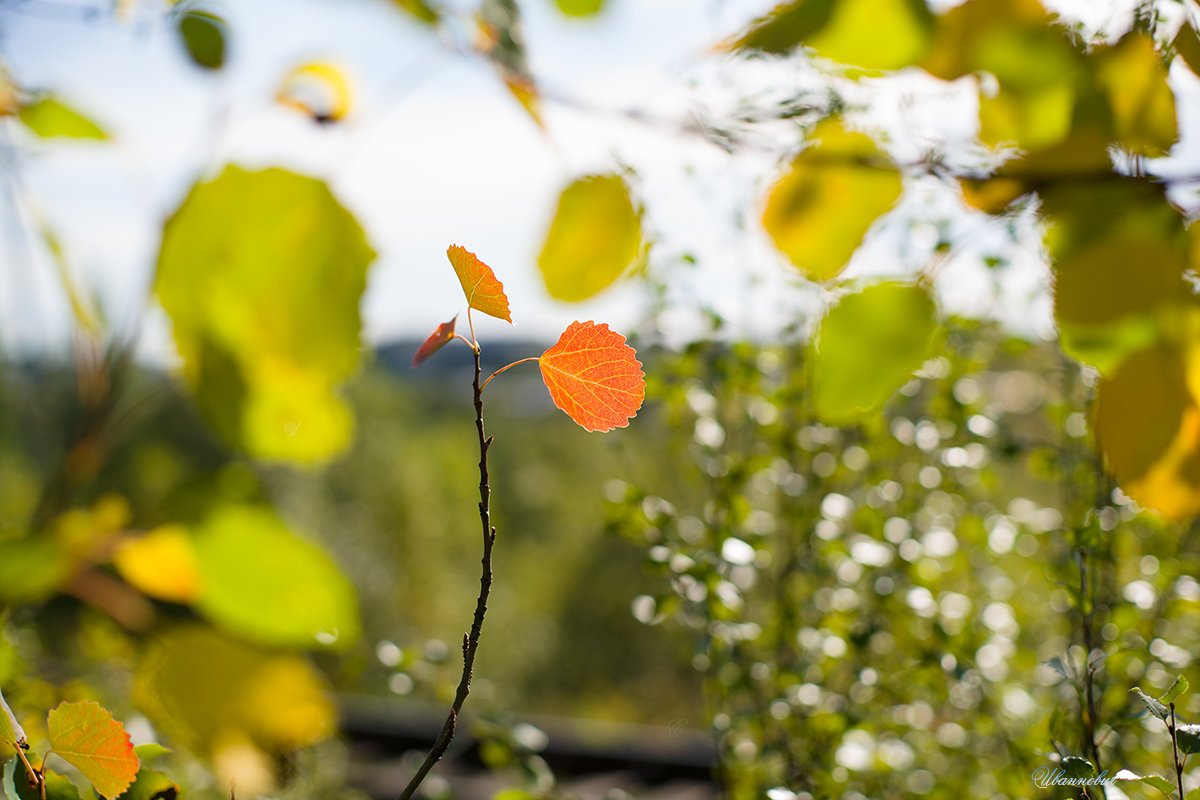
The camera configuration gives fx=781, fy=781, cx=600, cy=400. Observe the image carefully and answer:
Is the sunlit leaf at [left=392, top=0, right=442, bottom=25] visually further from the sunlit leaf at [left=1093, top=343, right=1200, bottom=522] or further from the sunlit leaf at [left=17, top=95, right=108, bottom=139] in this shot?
the sunlit leaf at [left=1093, top=343, right=1200, bottom=522]

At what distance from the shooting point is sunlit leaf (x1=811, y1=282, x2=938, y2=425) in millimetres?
220

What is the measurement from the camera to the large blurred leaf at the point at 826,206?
23cm

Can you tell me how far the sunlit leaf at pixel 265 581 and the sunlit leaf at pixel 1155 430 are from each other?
17cm

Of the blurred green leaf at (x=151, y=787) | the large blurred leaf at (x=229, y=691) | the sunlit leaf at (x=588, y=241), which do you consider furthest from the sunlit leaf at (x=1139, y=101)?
the blurred green leaf at (x=151, y=787)

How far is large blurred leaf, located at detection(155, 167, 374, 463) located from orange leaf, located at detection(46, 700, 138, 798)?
5.2 inches

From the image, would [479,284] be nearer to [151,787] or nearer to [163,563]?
[163,563]

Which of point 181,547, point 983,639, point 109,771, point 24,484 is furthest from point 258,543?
point 24,484

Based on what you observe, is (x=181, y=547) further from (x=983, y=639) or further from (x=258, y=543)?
(x=983, y=639)

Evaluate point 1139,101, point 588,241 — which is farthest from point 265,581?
point 1139,101

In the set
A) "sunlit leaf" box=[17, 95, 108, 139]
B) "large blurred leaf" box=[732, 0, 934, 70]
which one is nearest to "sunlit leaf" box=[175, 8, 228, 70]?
"sunlit leaf" box=[17, 95, 108, 139]

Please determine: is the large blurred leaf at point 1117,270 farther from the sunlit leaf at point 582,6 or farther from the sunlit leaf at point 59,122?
the sunlit leaf at point 59,122

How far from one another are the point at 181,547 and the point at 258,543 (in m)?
0.01

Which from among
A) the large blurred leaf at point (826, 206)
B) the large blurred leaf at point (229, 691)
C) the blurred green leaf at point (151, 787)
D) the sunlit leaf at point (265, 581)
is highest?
the large blurred leaf at point (826, 206)

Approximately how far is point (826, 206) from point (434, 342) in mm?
124
